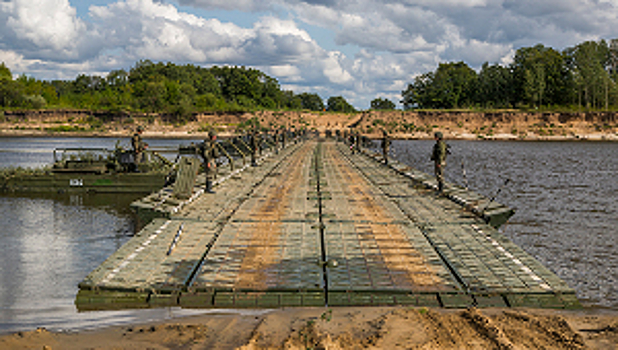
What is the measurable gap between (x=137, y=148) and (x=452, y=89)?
116m

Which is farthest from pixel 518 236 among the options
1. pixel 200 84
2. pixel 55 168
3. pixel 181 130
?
pixel 200 84

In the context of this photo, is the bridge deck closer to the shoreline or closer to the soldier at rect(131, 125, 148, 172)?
the soldier at rect(131, 125, 148, 172)

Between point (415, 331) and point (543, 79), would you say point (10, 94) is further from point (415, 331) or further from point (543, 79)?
point (415, 331)

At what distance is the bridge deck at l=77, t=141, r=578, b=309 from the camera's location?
8.86 meters

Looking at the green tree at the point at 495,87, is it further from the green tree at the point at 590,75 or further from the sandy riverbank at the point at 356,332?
the sandy riverbank at the point at 356,332

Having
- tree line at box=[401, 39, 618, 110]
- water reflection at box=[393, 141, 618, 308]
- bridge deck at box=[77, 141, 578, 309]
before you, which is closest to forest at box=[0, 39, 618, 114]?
tree line at box=[401, 39, 618, 110]

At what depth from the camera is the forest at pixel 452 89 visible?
118062 millimetres

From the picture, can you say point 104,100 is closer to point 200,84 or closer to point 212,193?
point 200,84

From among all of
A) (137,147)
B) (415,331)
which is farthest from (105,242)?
(415,331)

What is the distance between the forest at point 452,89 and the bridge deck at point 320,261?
106 metres

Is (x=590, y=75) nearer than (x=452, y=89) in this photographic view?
Yes

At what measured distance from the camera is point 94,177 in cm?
2673

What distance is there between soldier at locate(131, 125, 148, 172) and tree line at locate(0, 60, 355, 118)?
9304 cm

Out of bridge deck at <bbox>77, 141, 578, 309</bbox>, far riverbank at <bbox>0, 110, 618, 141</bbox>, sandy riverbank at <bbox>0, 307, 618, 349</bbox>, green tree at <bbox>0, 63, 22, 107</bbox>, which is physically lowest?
sandy riverbank at <bbox>0, 307, 618, 349</bbox>
